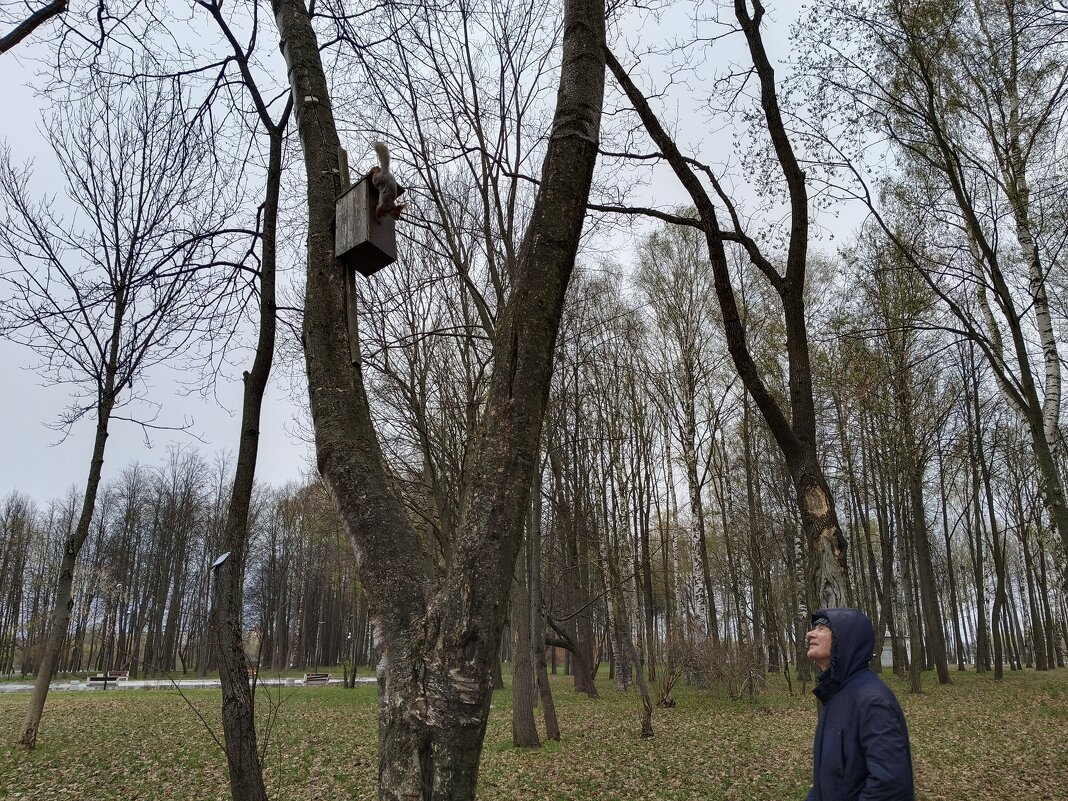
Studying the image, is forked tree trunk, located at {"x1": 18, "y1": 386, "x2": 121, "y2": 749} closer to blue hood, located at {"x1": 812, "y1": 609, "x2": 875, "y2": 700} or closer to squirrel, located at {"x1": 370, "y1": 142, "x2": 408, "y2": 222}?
squirrel, located at {"x1": 370, "y1": 142, "x2": 408, "y2": 222}

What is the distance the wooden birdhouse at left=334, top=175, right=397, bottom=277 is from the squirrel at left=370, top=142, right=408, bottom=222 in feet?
0.08

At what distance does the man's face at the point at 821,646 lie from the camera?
9.25 ft

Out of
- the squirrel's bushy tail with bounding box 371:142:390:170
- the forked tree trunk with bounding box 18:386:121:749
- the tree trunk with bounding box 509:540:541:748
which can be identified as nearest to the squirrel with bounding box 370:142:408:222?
the squirrel's bushy tail with bounding box 371:142:390:170

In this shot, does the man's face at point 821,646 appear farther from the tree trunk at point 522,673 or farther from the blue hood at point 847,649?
the tree trunk at point 522,673

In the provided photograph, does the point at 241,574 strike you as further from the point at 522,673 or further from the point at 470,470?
the point at 522,673

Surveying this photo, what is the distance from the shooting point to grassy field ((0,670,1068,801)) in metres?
7.32

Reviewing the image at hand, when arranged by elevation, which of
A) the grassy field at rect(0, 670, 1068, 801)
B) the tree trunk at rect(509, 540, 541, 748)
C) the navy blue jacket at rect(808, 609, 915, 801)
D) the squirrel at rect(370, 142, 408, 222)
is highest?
the squirrel at rect(370, 142, 408, 222)

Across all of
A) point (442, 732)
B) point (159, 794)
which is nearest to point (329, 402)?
point (442, 732)

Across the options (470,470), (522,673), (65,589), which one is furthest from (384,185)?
(65,589)

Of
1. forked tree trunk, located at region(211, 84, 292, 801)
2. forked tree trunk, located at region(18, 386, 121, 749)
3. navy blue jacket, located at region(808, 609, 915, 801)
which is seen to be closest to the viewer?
navy blue jacket, located at region(808, 609, 915, 801)

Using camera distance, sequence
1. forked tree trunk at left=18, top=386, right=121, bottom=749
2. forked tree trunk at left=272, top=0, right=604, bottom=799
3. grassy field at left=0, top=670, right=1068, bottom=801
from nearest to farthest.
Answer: forked tree trunk at left=272, top=0, right=604, bottom=799 < grassy field at left=0, top=670, right=1068, bottom=801 < forked tree trunk at left=18, top=386, right=121, bottom=749

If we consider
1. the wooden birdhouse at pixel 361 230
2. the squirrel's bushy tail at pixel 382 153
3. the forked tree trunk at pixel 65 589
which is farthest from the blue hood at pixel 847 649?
the forked tree trunk at pixel 65 589

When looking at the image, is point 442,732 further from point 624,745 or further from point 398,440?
point 398,440

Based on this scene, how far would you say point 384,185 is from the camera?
265 centimetres
